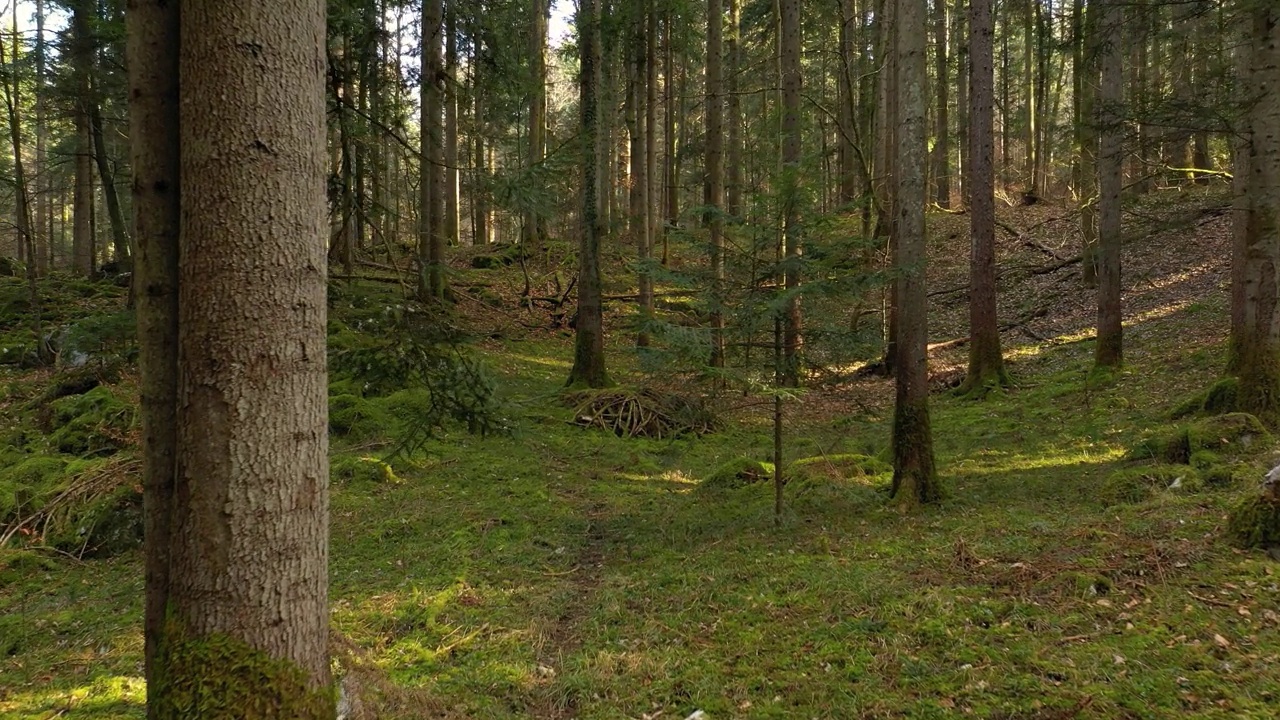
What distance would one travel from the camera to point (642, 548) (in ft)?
21.7

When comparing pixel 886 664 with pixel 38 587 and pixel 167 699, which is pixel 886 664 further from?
pixel 38 587

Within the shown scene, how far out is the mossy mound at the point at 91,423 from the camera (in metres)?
8.67

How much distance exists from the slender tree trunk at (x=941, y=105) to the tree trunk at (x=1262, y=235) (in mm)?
17897

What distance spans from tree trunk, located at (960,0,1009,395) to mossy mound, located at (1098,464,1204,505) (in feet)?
19.1

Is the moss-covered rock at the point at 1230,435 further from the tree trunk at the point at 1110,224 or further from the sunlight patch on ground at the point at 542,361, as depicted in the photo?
the sunlight patch on ground at the point at 542,361

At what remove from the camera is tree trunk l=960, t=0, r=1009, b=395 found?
11.2m

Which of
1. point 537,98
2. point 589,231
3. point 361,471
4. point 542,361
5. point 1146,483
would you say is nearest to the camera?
point 1146,483

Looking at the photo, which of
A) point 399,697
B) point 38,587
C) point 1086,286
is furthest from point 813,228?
point 1086,286

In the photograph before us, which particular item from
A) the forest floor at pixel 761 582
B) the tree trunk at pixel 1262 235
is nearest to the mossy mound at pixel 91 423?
the forest floor at pixel 761 582

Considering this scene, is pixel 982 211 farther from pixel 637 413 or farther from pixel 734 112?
pixel 734 112

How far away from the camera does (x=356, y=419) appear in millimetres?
10422

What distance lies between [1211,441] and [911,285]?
3540 mm

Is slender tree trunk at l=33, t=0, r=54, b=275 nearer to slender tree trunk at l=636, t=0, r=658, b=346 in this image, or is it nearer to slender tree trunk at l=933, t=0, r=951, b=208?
slender tree trunk at l=636, t=0, r=658, b=346

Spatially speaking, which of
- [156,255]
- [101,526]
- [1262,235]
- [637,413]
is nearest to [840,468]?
[637,413]
